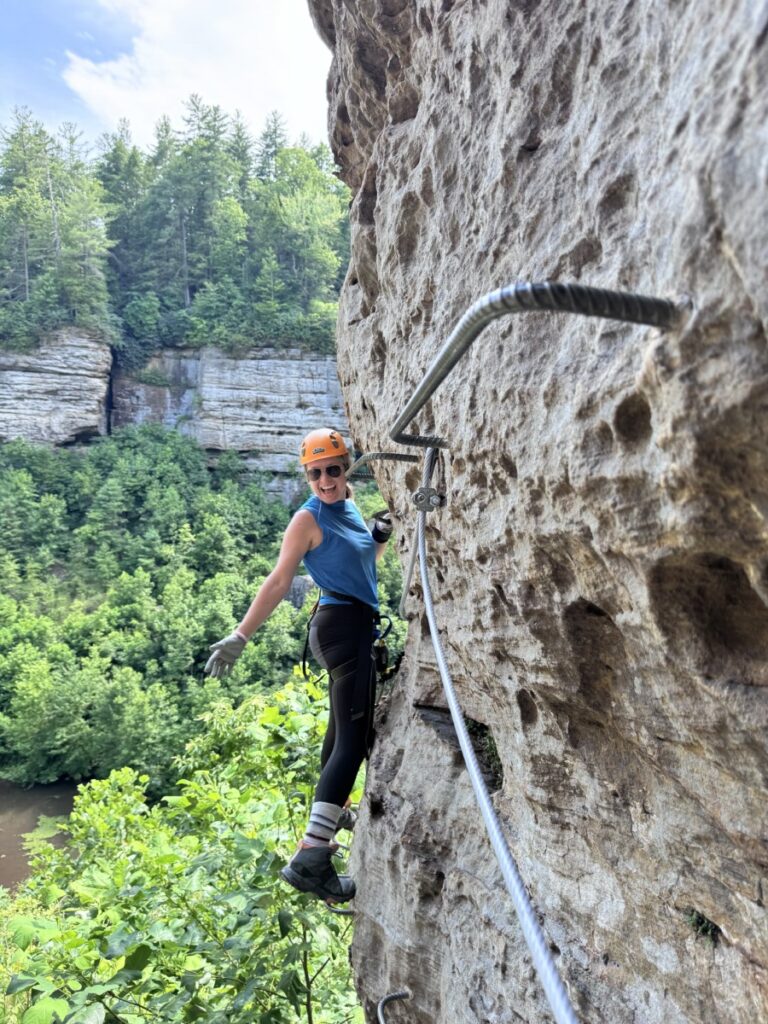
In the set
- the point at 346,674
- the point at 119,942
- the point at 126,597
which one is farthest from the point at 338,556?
the point at 126,597

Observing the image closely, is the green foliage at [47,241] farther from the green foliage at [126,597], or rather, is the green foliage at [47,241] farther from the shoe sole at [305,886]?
the shoe sole at [305,886]

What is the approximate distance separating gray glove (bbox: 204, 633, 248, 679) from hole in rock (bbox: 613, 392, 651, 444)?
1775mm

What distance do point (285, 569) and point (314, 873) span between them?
1.07 m

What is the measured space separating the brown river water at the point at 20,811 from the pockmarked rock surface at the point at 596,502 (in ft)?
46.5

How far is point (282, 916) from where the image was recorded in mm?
2336

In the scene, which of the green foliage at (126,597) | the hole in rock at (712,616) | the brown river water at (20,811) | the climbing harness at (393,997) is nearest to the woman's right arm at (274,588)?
the climbing harness at (393,997)

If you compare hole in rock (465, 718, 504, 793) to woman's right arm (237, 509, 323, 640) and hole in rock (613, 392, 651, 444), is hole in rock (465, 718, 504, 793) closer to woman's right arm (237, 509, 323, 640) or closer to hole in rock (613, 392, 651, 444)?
woman's right arm (237, 509, 323, 640)

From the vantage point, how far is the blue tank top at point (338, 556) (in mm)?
2584

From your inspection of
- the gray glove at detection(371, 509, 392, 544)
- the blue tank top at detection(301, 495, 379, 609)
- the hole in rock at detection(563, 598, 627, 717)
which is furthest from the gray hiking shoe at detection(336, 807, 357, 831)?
the hole in rock at detection(563, 598, 627, 717)

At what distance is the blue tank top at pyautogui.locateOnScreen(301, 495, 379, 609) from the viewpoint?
2.58m

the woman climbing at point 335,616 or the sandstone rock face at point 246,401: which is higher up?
the sandstone rock face at point 246,401

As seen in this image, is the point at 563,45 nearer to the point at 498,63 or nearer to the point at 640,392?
the point at 498,63

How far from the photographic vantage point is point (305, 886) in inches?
95.8

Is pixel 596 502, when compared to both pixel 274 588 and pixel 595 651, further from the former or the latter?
pixel 274 588
